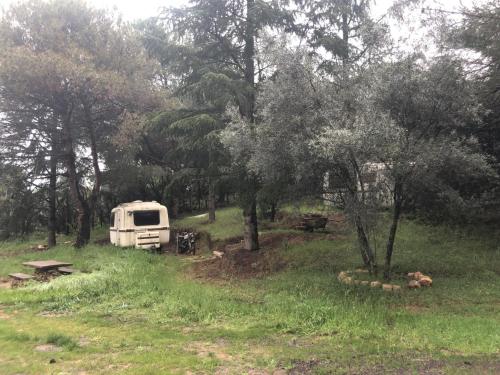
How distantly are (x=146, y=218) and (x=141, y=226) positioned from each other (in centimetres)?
41

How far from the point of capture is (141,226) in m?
17.4

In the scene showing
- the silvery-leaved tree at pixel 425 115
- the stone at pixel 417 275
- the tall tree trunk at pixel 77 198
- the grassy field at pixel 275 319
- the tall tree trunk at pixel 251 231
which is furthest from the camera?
the tall tree trunk at pixel 77 198

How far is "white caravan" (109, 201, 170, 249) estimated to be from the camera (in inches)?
667

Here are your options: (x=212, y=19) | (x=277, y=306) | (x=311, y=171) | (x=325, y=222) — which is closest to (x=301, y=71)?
(x=311, y=171)

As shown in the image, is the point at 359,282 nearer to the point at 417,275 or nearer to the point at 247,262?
the point at 417,275

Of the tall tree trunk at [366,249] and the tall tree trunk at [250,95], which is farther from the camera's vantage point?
the tall tree trunk at [250,95]

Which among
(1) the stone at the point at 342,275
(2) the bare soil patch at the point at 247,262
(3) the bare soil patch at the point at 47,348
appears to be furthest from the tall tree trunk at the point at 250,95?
(3) the bare soil patch at the point at 47,348

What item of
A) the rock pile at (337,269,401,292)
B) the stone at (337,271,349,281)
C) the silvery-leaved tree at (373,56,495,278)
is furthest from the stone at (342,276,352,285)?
the silvery-leaved tree at (373,56,495,278)

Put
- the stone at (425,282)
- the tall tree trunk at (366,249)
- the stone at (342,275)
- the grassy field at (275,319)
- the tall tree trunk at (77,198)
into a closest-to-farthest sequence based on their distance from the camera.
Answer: the grassy field at (275,319) < the stone at (425,282) < the tall tree trunk at (366,249) < the stone at (342,275) < the tall tree trunk at (77,198)

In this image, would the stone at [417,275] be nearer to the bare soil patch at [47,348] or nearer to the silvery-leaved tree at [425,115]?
the silvery-leaved tree at [425,115]

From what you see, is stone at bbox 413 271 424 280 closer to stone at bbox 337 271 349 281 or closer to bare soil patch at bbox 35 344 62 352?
stone at bbox 337 271 349 281

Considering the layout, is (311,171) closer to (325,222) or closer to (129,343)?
(129,343)

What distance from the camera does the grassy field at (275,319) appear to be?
491cm

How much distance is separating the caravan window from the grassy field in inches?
200
